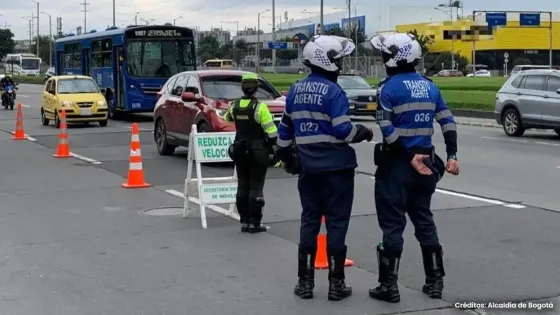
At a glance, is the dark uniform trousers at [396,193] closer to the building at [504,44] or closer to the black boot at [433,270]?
the black boot at [433,270]

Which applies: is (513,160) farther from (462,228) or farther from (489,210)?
(462,228)

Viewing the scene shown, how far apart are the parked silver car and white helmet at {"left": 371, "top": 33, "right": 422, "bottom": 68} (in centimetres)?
1464

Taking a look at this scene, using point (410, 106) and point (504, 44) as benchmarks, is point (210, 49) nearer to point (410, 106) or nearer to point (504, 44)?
point (504, 44)

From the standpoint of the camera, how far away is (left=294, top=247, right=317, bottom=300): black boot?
640cm

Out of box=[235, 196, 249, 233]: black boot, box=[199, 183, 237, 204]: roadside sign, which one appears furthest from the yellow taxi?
box=[235, 196, 249, 233]: black boot

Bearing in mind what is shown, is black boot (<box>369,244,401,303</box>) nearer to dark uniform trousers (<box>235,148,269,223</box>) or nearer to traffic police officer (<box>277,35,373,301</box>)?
traffic police officer (<box>277,35,373,301</box>)

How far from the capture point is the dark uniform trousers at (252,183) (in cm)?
900

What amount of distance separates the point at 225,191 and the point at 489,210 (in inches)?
131

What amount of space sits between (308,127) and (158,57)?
75.3ft

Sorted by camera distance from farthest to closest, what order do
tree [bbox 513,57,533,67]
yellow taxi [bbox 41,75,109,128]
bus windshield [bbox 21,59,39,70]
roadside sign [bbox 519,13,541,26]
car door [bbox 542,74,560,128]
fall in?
bus windshield [bbox 21,59,39,70]
tree [bbox 513,57,533,67]
roadside sign [bbox 519,13,541,26]
yellow taxi [bbox 41,75,109,128]
car door [bbox 542,74,560,128]

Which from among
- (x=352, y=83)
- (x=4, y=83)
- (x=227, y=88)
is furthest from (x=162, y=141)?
(x=4, y=83)

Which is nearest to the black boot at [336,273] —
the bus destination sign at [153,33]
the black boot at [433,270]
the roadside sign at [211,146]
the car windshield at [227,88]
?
the black boot at [433,270]

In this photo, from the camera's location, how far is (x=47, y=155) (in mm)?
18312

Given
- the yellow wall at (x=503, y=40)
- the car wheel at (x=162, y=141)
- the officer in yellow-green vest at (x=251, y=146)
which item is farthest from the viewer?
the yellow wall at (x=503, y=40)
